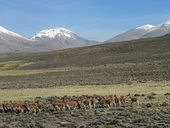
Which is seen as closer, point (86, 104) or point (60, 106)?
point (60, 106)

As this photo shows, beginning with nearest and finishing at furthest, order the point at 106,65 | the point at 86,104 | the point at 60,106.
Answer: the point at 60,106 → the point at 86,104 → the point at 106,65

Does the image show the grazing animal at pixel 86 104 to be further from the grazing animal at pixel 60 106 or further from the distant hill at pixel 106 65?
the distant hill at pixel 106 65

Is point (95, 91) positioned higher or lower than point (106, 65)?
lower

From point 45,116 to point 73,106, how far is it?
3.75 meters

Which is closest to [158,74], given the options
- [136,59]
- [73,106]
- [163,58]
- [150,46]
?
[163,58]

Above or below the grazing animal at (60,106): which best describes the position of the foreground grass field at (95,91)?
above

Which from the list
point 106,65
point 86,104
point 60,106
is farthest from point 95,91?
point 106,65

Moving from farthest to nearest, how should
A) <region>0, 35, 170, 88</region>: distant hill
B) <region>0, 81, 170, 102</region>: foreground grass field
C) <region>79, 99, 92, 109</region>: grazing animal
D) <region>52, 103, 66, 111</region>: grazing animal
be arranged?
<region>0, 35, 170, 88</region>: distant hill, <region>0, 81, 170, 102</region>: foreground grass field, <region>79, 99, 92, 109</region>: grazing animal, <region>52, 103, 66, 111</region>: grazing animal

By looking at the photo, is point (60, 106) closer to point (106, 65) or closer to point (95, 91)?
point (95, 91)

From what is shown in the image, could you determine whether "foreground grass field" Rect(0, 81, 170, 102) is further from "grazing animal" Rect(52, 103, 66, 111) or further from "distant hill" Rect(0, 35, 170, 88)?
"distant hill" Rect(0, 35, 170, 88)

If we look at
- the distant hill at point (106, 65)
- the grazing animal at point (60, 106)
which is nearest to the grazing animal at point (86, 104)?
the grazing animal at point (60, 106)

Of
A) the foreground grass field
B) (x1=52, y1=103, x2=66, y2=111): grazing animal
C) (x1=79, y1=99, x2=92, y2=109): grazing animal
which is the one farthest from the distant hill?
(x1=52, y1=103, x2=66, y2=111): grazing animal

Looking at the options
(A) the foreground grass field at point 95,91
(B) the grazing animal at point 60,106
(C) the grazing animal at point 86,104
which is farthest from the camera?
(A) the foreground grass field at point 95,91

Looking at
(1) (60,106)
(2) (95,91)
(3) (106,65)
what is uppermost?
(3) (106,65)
